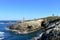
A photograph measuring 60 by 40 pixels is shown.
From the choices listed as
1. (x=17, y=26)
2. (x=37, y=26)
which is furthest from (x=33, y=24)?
(x=17, y=26)

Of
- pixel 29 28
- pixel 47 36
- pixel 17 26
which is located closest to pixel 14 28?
pixel 17 26

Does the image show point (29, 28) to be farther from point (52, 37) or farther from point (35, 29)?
point (52, 37)

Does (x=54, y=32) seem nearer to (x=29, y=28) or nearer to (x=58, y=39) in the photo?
(x=58, y=39)

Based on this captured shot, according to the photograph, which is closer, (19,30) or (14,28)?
(19,30)

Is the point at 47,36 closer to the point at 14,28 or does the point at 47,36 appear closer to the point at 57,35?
the point at 57,35

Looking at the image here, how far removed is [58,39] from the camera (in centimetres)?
3173

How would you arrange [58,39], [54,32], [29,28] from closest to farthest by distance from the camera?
[58,39], [54,32], [29,28]

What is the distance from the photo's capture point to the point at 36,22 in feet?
312

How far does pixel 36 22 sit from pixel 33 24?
3.64 m

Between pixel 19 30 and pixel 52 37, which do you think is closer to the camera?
pixel 52 37

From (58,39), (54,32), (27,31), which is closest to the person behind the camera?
(58,39)

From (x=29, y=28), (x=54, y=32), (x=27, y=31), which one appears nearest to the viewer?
(x=54, y=32)

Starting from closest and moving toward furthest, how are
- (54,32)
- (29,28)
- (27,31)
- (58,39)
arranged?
(58,39) → (54,32) → (27,31) → (29,28)

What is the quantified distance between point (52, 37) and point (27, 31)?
5071cm
